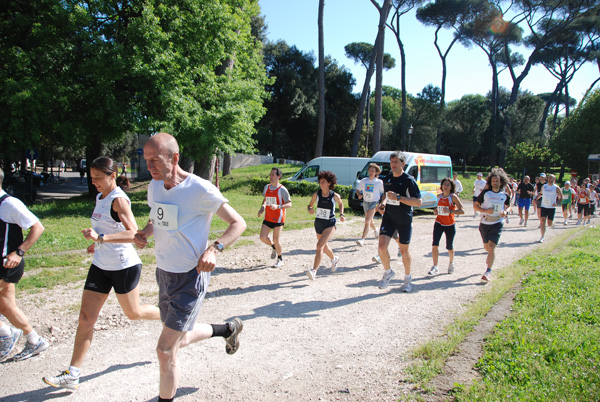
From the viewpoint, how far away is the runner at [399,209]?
6145 mm

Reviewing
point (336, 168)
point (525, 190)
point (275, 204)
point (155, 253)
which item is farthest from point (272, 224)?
point (336, 168)

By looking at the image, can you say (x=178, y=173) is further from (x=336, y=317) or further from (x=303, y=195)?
(x=303, y=195)

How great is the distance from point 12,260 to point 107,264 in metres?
0.94

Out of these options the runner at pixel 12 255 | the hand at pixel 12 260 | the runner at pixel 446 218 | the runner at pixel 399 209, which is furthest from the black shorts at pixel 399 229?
the hand at pixel 12 260

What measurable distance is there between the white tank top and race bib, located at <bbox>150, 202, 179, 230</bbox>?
30.7 inches

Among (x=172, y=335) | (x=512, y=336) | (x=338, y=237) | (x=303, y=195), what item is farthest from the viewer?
(x=303, y=195)

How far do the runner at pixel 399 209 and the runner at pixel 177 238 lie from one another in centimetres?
382

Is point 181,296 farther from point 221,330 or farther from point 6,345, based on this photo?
point 6,345

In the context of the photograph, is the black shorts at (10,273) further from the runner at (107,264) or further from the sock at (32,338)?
the runner at (107,264)

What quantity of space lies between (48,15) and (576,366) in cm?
1656

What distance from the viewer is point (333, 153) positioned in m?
46.0

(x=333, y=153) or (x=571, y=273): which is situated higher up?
(x=333, y=153)

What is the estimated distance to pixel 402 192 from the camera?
6234 millimetres

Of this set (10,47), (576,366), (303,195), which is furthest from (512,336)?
(303,195)
